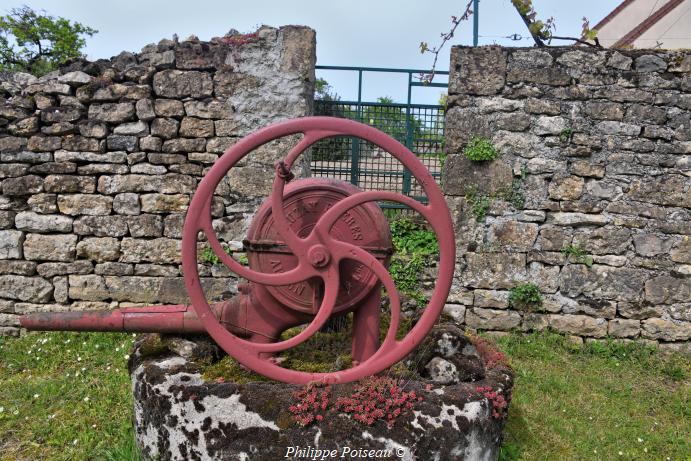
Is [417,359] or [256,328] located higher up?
[256,328]

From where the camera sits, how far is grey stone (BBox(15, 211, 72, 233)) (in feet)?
13.7

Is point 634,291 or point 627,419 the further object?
point 634,291

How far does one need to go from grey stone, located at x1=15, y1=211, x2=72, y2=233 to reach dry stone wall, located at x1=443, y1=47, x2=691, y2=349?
3.33 metres

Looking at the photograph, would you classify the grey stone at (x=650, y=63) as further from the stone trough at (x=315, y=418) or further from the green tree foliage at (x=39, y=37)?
the green tree foliage at (x=39, y=37)

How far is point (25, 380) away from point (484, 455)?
3.13m

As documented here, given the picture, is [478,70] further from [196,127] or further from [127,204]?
[127,204]

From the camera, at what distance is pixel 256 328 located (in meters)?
2.21

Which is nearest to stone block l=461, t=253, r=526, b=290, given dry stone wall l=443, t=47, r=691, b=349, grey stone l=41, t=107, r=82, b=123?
dry stone wall l=443, t=47, r=691, b=349

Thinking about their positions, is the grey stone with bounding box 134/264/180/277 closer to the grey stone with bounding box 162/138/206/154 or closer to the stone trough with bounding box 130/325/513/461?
the grey stone with bounding box 162/138/206/154

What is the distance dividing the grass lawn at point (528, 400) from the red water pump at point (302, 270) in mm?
758

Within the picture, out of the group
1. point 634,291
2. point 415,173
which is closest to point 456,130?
point 634,291

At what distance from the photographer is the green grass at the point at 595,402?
106 inches

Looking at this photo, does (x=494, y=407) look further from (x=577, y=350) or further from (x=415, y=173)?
(x=577, y=350)

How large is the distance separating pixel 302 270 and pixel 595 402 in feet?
7.98
